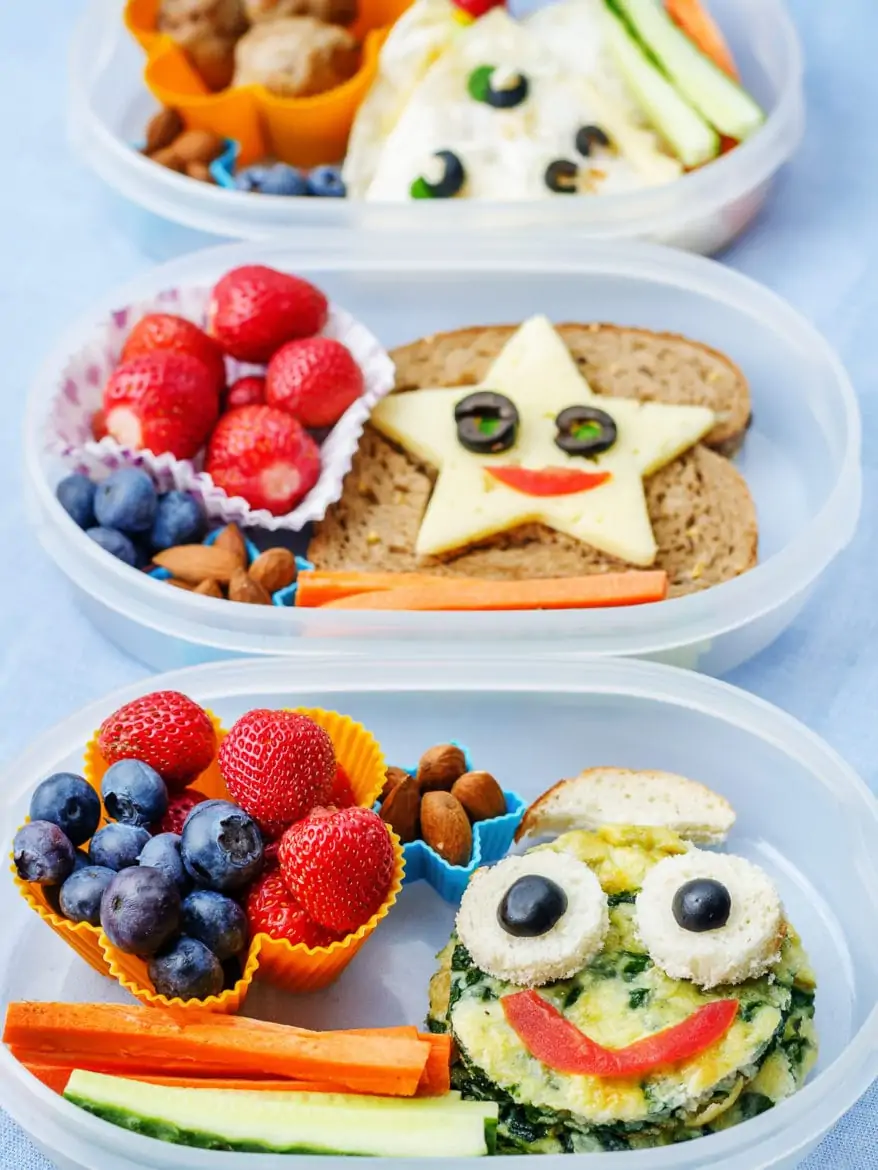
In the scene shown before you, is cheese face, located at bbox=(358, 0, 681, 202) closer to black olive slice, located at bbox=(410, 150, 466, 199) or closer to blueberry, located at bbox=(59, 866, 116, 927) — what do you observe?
black olive slice, located at bbox=(410, 150, 466, 199)

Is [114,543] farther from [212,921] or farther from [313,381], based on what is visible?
[212,921]

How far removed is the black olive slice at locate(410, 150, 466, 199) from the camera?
7.76ft

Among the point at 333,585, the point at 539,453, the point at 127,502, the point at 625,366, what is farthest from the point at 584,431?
the point at 127,502

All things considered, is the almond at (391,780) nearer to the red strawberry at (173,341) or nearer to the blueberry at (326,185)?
the red strawberry at (173,341)

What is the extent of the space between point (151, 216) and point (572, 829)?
135 centimetres

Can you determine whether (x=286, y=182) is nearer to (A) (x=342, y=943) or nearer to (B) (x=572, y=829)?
(B) (x=572, y=829)

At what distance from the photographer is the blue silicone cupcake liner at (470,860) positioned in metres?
1.66

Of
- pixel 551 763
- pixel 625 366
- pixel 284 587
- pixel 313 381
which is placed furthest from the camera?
pixel 625 366

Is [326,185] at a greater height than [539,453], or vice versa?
[326,185]

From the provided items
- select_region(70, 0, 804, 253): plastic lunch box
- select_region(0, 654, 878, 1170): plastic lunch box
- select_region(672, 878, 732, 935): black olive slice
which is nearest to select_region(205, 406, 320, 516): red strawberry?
select_region(0, 654, 878, 1170): plastic lunch box

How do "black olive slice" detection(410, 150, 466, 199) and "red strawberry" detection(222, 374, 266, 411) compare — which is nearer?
"red strawberry" detection(222, 374, 266, 411)

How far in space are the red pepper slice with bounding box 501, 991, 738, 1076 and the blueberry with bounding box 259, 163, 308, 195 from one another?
156 centimetres

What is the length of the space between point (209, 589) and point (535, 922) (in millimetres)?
695

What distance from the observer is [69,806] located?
150 centimetres
